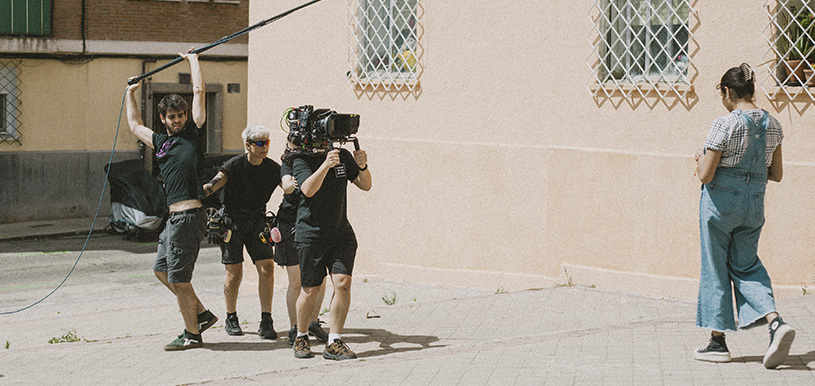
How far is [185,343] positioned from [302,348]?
3.26 ft

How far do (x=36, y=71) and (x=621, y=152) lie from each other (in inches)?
564

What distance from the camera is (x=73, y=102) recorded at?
19.7 meters

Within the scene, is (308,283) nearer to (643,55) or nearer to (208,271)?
(643,55)

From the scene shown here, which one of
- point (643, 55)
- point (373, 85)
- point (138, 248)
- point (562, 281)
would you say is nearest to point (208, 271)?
point (138, 248)

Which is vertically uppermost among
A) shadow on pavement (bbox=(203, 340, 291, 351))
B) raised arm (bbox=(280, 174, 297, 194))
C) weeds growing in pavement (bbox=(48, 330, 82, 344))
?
raised arm (bbox=(280, 174, 297, 194))

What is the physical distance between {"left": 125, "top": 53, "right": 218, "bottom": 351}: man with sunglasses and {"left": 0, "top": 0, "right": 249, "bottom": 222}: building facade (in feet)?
42.7

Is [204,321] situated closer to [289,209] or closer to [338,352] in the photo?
[289,209]

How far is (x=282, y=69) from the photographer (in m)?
10.8

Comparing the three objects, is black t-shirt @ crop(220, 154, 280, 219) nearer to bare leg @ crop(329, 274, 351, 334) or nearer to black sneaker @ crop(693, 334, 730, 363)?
bare leg @ crop(329, 274, 351, 334)

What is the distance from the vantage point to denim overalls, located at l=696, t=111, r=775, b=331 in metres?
5.42

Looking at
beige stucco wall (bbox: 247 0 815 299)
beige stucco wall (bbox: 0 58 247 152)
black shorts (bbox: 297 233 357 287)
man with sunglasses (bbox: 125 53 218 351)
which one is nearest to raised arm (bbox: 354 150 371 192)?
black shorts (bbox: 297 233 357 287)

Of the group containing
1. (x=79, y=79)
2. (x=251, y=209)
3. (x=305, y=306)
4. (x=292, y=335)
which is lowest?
(x=292, y=335)

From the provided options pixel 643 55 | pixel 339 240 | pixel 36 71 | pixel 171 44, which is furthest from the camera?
pixel 171 44

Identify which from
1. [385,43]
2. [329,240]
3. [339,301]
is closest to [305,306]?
[339,301]
